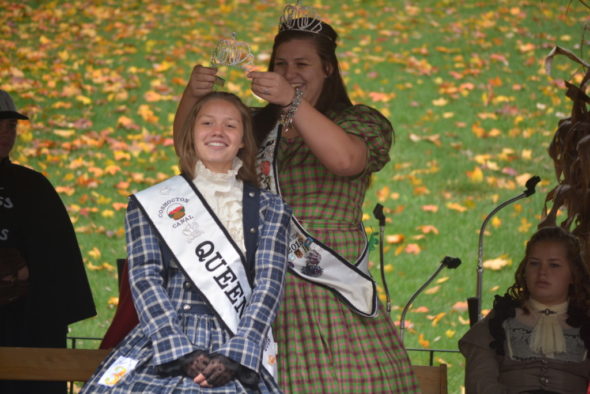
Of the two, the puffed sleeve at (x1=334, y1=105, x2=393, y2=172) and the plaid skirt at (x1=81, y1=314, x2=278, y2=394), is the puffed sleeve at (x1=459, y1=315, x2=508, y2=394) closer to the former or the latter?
the puffed sleeve at (x1=334, y1=105, x2=393, y2=172)

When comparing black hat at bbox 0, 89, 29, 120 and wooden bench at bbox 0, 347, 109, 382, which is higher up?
black hat at bbox 0, 89, 29, 120

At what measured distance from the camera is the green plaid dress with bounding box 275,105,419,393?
280 cm

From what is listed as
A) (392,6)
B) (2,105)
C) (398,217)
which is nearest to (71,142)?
(398,217)

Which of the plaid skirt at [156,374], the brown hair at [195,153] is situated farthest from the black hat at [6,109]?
the plaid skirt at [156,374]

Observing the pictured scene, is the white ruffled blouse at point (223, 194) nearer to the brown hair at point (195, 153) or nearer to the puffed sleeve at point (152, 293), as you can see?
the brown hair at point (195, 153)

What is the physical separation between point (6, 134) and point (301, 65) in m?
1.53

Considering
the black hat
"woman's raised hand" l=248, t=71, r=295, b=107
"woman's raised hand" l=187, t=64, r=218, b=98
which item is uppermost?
the black hat

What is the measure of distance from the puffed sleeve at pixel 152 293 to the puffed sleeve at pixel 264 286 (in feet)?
0.42

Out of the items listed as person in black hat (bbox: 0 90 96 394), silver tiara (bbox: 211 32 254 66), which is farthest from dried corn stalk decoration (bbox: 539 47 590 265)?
person in black hat (bbox: 0 90 96 394)

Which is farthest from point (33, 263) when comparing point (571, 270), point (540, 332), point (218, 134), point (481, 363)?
point (571, 270)

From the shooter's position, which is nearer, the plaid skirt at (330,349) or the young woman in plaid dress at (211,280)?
the young woman in plaid dress at (211,280)

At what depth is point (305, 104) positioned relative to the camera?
275 centimetres

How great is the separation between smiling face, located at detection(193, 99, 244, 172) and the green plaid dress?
290mm

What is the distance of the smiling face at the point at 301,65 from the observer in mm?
3020
